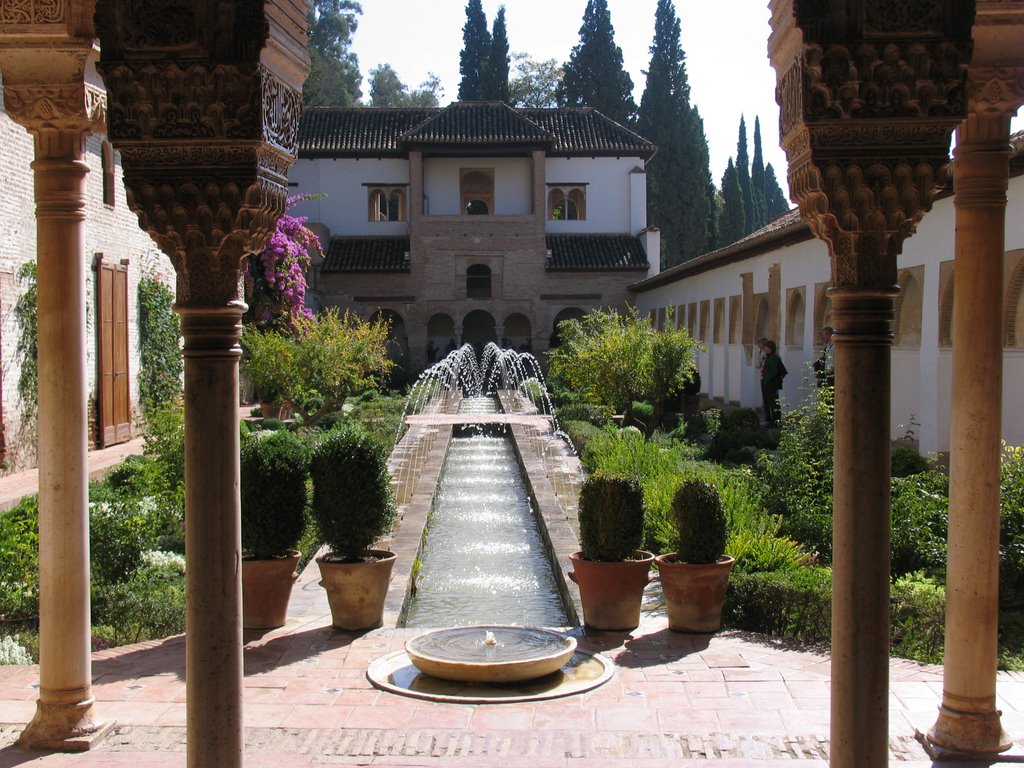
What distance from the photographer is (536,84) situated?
165 feet

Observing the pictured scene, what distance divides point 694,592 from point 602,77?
3904 cm

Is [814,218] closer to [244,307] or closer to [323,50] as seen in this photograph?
[244,307]

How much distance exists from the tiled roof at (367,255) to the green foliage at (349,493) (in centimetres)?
2798

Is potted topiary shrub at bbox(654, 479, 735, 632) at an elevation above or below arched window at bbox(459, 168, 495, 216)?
below

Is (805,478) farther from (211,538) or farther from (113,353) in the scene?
(113,353)

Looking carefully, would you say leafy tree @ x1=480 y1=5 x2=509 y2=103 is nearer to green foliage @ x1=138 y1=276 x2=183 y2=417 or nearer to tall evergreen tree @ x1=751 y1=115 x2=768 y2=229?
tall evergreen tree @ x1=751 y1=115 x2=768 y2=229

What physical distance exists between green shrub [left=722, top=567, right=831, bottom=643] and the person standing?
34.1 ft

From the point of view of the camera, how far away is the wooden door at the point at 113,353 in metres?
15.3

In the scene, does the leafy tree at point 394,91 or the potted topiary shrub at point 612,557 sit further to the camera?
the leafy tree at point 394,91

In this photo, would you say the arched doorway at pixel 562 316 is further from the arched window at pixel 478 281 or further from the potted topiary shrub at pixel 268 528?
the potted topiary shrub at pixel 268 528

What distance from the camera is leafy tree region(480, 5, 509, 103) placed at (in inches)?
1690

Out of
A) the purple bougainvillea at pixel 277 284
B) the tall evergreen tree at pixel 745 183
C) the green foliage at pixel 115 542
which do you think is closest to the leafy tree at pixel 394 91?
the tall evergreen tree at pixel 745 183

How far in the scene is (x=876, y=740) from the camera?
3.28 meters

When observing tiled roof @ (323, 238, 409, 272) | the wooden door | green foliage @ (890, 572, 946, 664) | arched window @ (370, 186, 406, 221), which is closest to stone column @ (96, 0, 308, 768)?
green foliage @ (890, 572, 946, 664)
